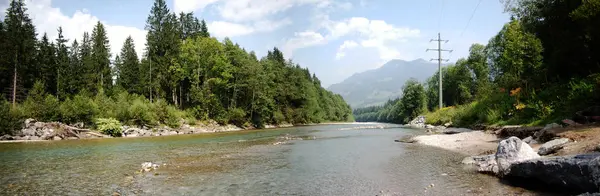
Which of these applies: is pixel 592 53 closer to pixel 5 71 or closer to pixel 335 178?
pixel 335 178

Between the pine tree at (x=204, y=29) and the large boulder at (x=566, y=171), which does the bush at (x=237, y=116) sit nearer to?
the pine tree at (x=204, y=29)

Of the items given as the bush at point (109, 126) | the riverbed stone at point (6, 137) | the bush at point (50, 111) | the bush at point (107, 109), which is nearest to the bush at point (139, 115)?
the bush at point (107, 109)

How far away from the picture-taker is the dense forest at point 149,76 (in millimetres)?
58062

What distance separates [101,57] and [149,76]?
52.6ft

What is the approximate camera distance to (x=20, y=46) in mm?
58719

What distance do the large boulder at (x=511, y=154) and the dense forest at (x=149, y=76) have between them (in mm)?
52113

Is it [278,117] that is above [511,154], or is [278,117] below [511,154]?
above

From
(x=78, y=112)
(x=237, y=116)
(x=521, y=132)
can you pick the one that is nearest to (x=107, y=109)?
(x=78, y=112)

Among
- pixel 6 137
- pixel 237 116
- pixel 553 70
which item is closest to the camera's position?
pixel 553 70

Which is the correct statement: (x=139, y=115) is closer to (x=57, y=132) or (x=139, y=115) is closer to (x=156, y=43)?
(x=57, y=132)

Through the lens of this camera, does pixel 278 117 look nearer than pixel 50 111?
No

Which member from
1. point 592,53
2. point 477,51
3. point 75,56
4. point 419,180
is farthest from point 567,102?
point 75,56

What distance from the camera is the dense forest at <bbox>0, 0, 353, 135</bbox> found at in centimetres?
5806

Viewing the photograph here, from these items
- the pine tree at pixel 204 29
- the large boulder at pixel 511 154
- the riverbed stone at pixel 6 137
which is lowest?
the riverbed stone at pixel 6 137
